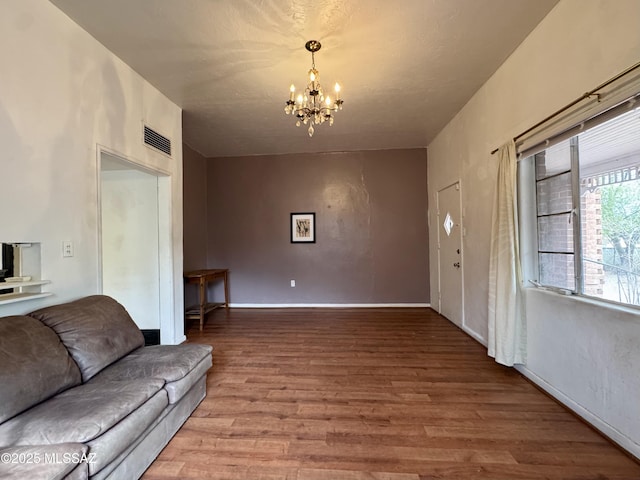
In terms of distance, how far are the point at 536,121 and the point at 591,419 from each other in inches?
85.6

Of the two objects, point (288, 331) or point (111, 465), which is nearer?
point (111, 465)

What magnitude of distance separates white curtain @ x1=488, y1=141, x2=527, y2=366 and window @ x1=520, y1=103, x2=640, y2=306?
0.16m

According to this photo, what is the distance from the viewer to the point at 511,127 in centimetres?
274

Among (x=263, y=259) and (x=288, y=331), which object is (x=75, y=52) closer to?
(x=288, y=331)

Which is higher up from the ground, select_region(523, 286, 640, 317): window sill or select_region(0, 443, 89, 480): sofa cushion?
select_region(523, 286, 640, 317): window sill

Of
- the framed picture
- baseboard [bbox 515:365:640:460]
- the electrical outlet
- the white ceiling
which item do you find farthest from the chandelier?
the framed picture

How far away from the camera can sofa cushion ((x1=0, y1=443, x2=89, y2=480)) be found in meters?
1.05

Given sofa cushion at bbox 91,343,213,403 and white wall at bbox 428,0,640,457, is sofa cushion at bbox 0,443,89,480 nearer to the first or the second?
sofa cushion at bbox 91,343,213,403

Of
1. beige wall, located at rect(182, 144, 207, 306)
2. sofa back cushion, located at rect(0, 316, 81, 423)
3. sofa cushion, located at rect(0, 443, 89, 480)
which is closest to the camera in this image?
sofa cushion, located at rect(0, 443, 89, 480)

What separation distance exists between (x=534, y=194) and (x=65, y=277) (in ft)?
12.6

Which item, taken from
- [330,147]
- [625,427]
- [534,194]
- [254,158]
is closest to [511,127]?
[534,194]

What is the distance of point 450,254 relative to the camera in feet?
14.7

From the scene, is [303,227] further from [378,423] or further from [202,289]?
[378,423]

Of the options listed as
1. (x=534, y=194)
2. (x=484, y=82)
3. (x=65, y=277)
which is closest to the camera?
(x=65, y=277)
